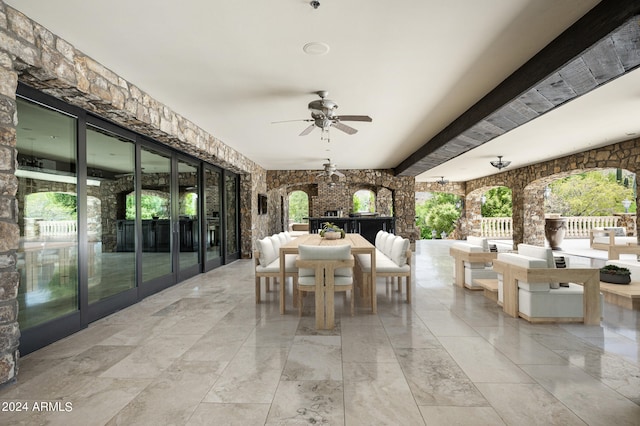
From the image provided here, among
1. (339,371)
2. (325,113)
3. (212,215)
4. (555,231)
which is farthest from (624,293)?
(555,231)

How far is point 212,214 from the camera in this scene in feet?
23.5

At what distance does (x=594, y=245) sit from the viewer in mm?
7945

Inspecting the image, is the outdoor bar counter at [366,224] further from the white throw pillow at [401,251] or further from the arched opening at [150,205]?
the white throw pillow at [401,251]

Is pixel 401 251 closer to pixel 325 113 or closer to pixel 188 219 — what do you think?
pixel 325 113

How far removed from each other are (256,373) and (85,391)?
1056 millimetres

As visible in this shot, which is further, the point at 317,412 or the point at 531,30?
the point at 531,30

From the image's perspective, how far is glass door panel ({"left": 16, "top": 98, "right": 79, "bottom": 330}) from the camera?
2.88 m

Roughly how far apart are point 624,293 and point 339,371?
330 centimetres

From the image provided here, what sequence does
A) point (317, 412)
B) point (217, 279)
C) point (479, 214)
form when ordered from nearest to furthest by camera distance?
point (317, 412) → point (217, 279) → point (479, 214)

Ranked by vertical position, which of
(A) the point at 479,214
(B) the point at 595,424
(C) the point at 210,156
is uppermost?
(C) the point at 210,156

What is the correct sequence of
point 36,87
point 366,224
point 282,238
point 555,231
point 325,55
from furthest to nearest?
point 555,231, point 366,224, point 282,238, point 325,55, point 36,87

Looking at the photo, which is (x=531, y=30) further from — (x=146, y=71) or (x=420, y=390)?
(x=146, y=71)

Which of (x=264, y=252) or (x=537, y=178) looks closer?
(x=264, y=252)

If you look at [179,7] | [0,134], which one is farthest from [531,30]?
[0,134]
